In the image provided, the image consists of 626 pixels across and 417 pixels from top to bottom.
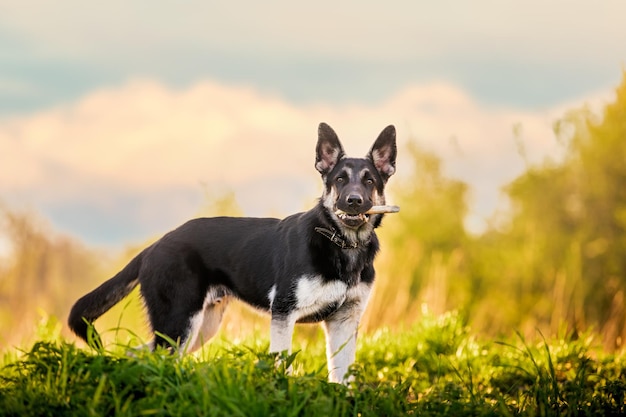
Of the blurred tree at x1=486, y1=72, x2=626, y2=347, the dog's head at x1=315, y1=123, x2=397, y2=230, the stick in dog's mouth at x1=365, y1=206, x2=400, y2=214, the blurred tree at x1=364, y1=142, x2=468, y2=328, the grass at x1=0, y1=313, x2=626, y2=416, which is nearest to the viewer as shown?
the grass at x1=0, y1=313, x2=626, y2=416

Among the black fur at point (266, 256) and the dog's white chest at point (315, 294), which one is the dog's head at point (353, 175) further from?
the dog's white chest at point (315, 294)

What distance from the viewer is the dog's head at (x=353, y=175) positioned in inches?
243

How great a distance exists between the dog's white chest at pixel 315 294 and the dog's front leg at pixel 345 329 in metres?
0.17

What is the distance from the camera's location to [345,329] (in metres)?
6.42

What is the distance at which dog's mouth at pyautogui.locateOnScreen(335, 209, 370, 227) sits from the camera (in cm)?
622

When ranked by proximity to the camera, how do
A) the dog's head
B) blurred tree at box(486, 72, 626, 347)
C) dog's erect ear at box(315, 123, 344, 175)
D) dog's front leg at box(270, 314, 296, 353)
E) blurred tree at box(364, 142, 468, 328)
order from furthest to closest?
blurred tree at box(364, 142, 468, 328) → blurred tree at box(486, 72, 626, 347) → dog's erect ear at box(315, 123, 344, 175) → the dog's head → dog's front leg at box(270, 314, 296, 353)

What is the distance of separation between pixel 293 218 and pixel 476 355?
8.82ft

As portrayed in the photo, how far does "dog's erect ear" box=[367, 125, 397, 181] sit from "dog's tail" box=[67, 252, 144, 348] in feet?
7.72

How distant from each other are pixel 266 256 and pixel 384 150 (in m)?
1.37

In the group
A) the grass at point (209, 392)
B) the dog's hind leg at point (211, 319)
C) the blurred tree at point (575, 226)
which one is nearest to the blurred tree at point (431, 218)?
the blurred tree at point (575, 226)

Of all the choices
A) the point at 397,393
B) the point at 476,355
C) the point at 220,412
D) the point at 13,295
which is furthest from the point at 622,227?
the point at 220,412

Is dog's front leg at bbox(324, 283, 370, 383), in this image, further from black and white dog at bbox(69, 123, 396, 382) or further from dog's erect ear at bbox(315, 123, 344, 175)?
dog's erect ear at bbox(315, 123, 344, 175)

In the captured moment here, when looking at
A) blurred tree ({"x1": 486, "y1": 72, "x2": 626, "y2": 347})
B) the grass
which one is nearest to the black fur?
the grass

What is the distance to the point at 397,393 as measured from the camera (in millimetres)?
5160
